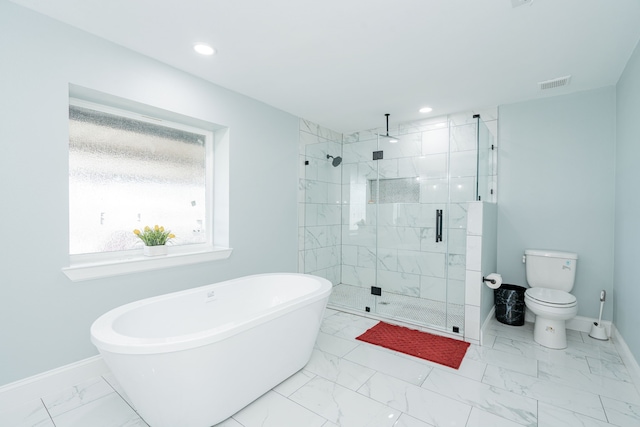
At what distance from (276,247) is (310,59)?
2.05 meters

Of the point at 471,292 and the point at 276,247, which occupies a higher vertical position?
the point at 276,247

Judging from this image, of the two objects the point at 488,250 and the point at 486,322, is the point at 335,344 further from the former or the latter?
the point at 488,250

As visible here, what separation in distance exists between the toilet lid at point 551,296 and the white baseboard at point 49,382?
3661 mm

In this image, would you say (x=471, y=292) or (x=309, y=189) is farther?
(x=309, y=189)

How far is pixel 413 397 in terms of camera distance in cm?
196

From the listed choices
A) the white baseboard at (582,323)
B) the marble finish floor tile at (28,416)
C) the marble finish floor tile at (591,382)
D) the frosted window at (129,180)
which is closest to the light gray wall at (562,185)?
the white baseboard at (582,323)

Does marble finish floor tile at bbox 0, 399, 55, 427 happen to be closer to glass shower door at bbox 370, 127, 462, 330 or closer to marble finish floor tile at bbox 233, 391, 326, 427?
marble finish floor tile at bbox 233, 391, 326, 427

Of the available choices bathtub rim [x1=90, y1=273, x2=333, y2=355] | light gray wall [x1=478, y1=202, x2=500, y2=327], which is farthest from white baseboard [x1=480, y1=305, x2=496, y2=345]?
bathtub rim [x1=90, y1=273, x2=333, y2=355]

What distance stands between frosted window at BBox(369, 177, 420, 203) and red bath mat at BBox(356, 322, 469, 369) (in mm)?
1437

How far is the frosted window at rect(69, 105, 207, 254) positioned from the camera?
7.45 ft

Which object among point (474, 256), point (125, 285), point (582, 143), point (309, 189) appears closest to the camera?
point (125, 285)

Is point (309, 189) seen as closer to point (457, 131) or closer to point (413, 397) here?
point (457, 131)

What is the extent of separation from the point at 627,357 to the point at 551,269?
2.88 feet

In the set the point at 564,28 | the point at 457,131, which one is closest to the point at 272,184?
the point at 457,131
